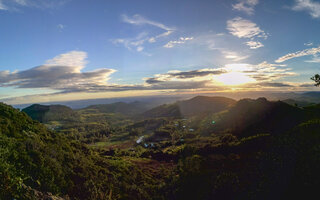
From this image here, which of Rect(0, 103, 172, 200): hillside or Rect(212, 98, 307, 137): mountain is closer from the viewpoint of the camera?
Rect(0, 103, 172, 200): hillside

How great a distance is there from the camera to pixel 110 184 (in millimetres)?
36812

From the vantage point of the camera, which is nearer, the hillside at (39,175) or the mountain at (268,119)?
the hillside at (39,175)

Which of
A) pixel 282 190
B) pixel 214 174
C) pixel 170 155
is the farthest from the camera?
pixel 170 155

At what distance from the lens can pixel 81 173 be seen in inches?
1339

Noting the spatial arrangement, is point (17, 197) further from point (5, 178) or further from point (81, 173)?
point (81, 173)

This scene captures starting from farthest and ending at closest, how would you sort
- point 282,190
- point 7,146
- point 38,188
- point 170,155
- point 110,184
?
point 170,155 < point 110,184 < point 282,190 < point 7,146 < point 38,188

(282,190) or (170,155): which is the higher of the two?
(282,190)

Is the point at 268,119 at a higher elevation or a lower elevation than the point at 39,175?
lower

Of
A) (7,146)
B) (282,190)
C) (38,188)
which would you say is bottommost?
(282,190)

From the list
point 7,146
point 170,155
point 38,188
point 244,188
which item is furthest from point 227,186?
point 170,155

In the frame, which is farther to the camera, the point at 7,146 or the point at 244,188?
the point at 244,188

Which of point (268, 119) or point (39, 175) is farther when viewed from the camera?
point (268, 119)

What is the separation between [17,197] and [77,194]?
12.6 m

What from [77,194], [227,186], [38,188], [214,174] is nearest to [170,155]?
[214,174]
